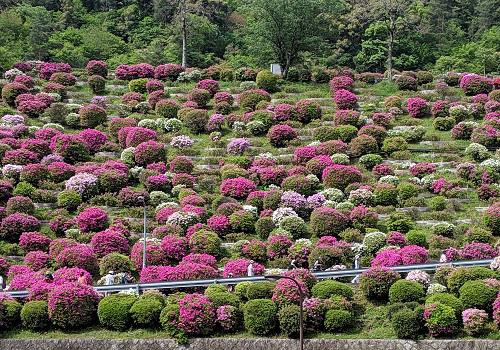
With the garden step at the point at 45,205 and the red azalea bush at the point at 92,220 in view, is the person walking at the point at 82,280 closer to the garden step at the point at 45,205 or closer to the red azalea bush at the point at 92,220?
the red azalea bush at the point at 92,220

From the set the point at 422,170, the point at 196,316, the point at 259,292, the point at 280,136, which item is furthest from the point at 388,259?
the point at 280,136

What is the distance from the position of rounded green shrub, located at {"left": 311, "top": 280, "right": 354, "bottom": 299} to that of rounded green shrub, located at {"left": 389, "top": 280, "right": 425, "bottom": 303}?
5.33 feet

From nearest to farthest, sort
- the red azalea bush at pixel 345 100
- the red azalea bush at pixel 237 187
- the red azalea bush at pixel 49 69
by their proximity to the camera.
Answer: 1. the red azalea bush at pixel 237 187
2. the red azalea bush at pixel 345 100
3. the red azalea bush at pixel 49 69

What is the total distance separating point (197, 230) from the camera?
4016 cm

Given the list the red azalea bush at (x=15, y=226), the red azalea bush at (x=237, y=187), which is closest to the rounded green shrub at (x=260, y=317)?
the red azalea bush at (x=237, y=187)

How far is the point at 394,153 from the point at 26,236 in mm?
21363

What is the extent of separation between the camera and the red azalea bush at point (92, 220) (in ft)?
134

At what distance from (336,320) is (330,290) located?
1.51 metres

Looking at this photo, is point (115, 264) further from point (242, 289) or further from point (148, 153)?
point (148, 153)

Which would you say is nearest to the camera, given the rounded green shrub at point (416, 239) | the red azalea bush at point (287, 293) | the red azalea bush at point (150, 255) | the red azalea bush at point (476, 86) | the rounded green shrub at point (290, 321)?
the rounded green shrub at point (290, 321)

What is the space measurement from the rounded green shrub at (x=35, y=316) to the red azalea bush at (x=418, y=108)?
30837mm

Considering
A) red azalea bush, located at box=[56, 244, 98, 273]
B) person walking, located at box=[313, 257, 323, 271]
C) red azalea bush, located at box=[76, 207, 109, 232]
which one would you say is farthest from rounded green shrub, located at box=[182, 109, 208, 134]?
person walking, located at box=[313, 257, 323, 271]

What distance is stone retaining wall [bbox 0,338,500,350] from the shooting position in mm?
29844

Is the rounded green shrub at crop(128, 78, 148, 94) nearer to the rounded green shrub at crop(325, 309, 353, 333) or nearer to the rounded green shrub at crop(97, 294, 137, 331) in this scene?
the rounded green shrub at crop(97, 294, 137, 331)
